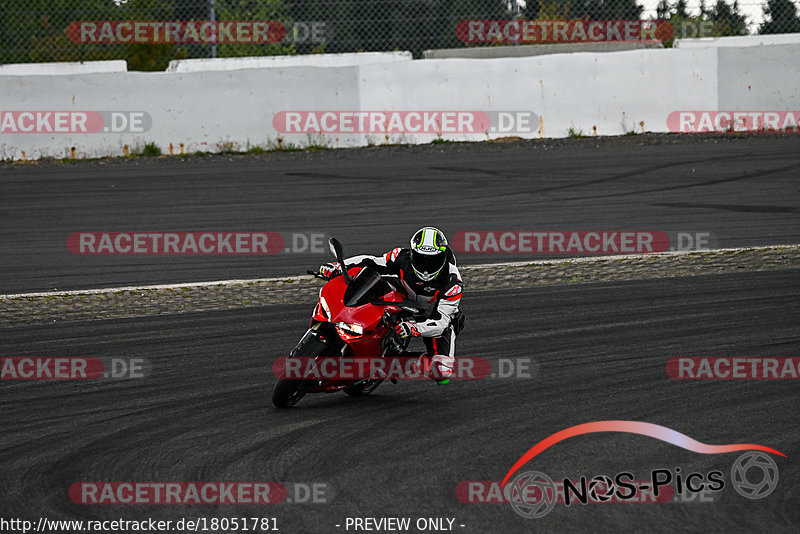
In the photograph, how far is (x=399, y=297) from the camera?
706 centimetres

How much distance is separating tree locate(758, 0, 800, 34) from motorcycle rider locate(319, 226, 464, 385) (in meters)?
14.2

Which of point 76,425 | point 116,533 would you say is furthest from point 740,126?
point 116,533

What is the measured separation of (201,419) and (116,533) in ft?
6.41

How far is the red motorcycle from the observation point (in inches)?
267

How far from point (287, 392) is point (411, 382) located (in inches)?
50.4

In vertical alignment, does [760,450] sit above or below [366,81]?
below

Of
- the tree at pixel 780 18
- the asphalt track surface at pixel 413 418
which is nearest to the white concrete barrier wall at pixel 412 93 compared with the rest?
the tree at pixel 780 18

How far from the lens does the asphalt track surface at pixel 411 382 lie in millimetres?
5512

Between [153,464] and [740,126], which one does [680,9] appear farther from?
[153,464]

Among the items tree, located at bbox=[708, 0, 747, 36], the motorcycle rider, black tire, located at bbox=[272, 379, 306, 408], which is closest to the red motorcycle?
black tire, located at bbox=[272, 379, 306, 408]

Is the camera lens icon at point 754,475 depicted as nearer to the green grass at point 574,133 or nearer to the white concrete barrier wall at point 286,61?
the green grass at point 574,133

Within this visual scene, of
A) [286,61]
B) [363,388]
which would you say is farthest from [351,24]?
[363,388]

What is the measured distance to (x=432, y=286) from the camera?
7.14 metres

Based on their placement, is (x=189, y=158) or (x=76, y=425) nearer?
(x=76, y=425)
